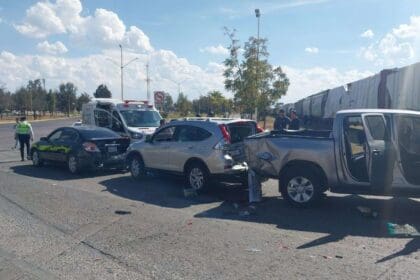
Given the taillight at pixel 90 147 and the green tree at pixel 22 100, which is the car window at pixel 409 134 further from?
the green tree at pixel 22 100

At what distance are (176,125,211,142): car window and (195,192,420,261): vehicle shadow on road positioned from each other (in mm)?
1905

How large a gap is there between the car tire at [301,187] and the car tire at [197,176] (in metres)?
1.95

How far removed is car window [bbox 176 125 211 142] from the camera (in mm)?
10055

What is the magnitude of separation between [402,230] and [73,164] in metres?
9.42

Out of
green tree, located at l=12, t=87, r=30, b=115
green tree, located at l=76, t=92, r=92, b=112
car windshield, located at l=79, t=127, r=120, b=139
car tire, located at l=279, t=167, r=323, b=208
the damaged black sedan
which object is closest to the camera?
car tire, located at l=279, t=167, r=323, b=208

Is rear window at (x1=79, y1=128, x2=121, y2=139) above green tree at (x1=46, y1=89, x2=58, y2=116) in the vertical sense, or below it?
below

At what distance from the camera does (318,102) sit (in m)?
33.7

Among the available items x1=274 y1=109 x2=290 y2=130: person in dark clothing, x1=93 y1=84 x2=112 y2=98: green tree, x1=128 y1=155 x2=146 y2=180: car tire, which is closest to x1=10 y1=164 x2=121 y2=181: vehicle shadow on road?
x1=128 y1=155 x2=146 y2=180: car tire

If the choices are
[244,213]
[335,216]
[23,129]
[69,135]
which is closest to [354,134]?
[335,216]

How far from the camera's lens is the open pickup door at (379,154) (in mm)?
7500

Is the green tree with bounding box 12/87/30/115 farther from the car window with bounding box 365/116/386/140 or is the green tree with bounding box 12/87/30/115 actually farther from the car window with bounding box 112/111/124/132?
the car window with bounding box 365/116/386/140

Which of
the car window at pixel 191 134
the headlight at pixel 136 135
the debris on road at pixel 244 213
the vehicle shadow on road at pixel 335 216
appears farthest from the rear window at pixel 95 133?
the debris on road at pixel 244 213

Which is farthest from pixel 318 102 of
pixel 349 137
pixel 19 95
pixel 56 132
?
pixel 19 95

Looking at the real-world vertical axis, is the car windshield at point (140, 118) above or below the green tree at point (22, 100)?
below
